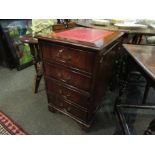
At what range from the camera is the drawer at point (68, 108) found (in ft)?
3.95

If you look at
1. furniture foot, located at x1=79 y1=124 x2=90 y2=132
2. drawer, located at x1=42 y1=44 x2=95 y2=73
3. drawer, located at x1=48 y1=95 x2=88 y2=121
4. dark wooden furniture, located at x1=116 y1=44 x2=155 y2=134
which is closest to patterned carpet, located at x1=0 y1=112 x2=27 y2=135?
drawer, located at x1=48 y1=95 x2=88 y2=121

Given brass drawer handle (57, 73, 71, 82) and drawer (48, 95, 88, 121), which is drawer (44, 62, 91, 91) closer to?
brass drawer handle (57, 73, 71, 82)

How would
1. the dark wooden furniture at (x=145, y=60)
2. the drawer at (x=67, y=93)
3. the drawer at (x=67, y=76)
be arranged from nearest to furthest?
the dark wooden furniture at (x=145, y=60)
the drawer at (x=67, y=76)
the drawer at (x=67, y=93)

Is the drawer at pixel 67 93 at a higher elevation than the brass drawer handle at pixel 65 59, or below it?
below

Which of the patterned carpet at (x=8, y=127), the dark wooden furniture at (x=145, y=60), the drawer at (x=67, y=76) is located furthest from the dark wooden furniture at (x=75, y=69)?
the patterned carpet at (x=8, y=127)

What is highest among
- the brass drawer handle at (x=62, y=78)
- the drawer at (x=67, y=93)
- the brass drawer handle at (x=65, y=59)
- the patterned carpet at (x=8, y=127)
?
the brass drawer handle at (x=65, y=59)

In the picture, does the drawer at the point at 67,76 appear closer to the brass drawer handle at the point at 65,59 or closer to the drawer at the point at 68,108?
the brass drawer handle at the point at 65,59

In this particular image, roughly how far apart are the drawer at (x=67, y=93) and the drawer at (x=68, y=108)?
0.07 meters

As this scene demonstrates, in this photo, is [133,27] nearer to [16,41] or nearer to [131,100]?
[131,100]

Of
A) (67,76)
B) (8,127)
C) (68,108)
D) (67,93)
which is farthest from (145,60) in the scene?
(8,127)

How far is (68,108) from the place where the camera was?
4.18 feet

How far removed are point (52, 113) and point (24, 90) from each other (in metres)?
0.58

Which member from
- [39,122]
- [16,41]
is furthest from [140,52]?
[16,41]

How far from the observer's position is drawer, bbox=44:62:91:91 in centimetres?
100
